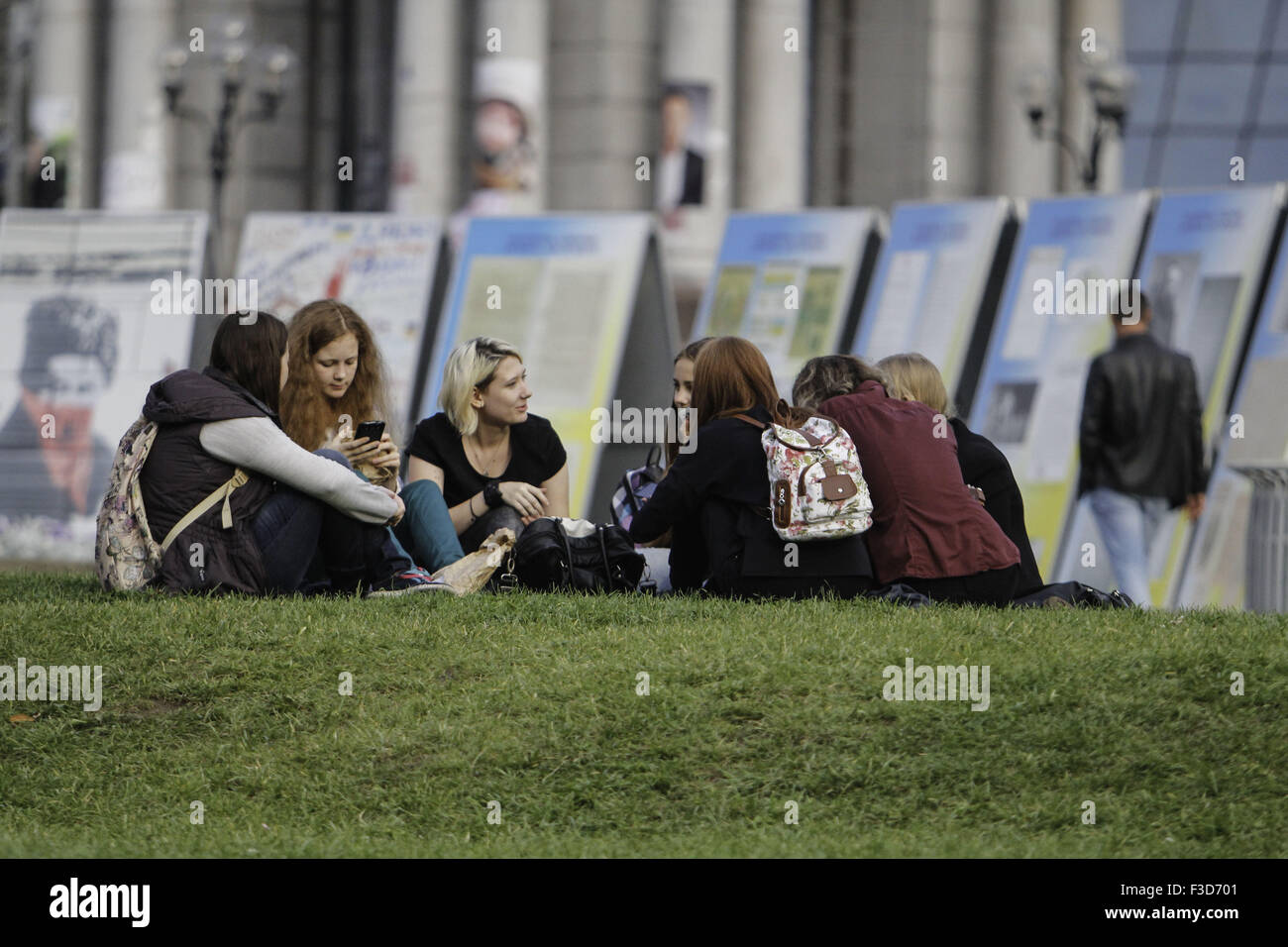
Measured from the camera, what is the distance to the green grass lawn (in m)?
5.68

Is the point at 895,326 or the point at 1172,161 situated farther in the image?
the point at 1172,161

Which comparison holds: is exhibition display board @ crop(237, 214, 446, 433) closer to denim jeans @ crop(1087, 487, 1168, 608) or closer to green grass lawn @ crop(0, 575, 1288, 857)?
denim jeans @ crop(1087, 487, 1168, 608)

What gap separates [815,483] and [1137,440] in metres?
5.15

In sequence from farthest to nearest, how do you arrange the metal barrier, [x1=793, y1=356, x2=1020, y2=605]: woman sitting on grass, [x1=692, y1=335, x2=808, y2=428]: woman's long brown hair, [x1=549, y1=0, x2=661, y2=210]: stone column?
[x1=549, y1=0, x2=661, y2=210]: stone column, the metal barrier, [x1=692, y1=335, x2=808, y2=428]: woman's long brown hair, [x1=793, y1=356, x2=1020, y2=605]: woman sitting on grass

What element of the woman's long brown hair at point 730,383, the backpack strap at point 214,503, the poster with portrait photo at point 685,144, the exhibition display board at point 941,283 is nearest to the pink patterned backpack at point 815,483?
the woman's long brown hair at point 730,383

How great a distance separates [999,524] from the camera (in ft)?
27.3

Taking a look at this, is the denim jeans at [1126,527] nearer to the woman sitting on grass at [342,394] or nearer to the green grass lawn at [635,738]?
the green grass lawn at [635,738]

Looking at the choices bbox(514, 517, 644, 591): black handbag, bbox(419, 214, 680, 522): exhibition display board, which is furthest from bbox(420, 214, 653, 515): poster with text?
bbox(514, 517, 644, 591): black handbag

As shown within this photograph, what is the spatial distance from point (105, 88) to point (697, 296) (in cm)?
1105

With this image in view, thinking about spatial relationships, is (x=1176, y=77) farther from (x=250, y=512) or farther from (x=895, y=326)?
(x=250, y=512)

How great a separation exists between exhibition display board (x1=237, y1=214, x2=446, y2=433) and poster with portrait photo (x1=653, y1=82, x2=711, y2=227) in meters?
9.75

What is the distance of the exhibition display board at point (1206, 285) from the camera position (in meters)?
12.3

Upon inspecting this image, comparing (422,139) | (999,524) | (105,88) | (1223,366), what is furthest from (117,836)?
(105,88)

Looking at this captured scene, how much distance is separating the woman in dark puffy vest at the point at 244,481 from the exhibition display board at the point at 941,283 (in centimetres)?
734
